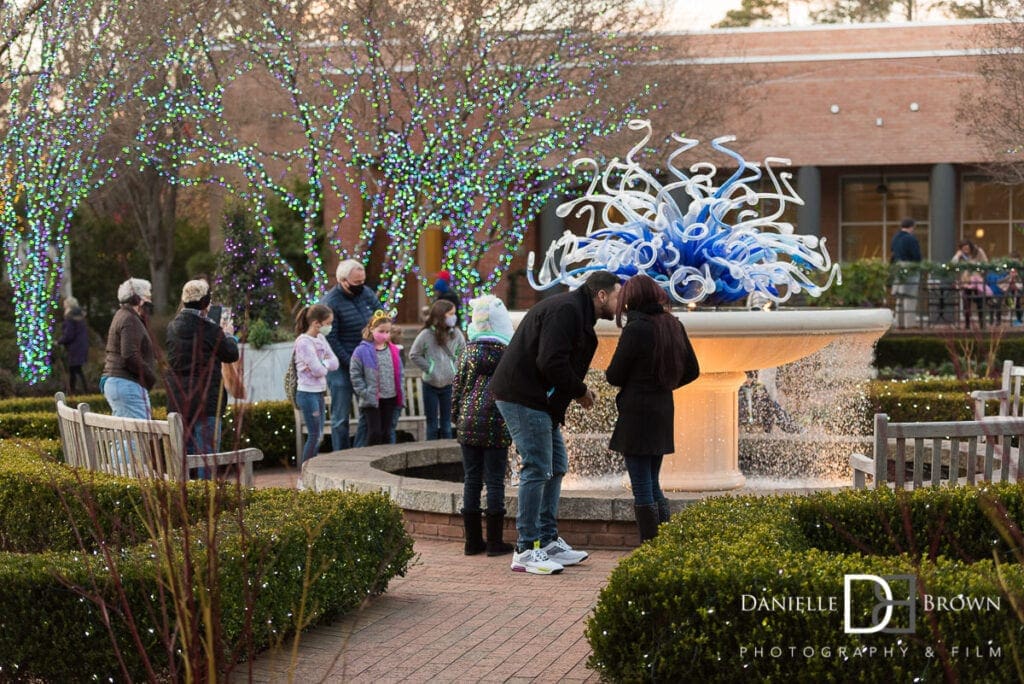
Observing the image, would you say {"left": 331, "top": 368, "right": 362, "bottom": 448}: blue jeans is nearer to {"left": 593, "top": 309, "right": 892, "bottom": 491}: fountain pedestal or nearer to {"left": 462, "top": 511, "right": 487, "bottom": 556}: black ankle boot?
{"left": 593, "top": 309, "right": 892, "bottom": 491}: fountain pedestal

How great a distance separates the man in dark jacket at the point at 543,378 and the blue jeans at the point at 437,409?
14.9 ft

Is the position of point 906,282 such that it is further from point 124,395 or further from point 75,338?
point 124,395

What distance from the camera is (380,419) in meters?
11.5

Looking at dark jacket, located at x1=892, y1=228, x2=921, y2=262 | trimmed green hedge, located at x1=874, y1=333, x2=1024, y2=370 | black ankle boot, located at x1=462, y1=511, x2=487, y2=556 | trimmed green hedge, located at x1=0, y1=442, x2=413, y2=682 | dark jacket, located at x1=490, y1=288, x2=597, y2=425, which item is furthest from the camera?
dark jacket, located at x1=892, y1=228, x2=921, y2=262

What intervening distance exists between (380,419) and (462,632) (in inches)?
211

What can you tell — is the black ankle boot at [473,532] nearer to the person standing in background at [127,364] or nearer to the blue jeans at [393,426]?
the person standing in background at [127,364]

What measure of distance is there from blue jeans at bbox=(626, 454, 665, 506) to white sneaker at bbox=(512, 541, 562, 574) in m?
0.56

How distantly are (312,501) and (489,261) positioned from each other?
79.8 ft

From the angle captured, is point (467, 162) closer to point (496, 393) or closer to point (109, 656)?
point (496, 393)

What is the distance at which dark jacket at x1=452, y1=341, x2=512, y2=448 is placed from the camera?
25.5 ft

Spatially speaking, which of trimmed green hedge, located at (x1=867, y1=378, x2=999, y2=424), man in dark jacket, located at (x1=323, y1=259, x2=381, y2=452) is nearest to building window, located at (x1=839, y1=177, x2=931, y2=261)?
trimmed green hedge, located at (x1=867, y1=378, x2=999, y2=424)

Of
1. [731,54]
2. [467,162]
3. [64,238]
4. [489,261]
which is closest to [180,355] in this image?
[467,162]

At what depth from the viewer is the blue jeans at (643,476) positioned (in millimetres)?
7480

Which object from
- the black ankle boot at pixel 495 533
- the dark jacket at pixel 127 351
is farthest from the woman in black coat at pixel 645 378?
the dark jacket at pixel 127 351
